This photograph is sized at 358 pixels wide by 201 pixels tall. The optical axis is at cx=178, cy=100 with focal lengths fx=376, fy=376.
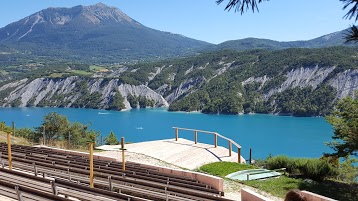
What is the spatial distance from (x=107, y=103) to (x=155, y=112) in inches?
776

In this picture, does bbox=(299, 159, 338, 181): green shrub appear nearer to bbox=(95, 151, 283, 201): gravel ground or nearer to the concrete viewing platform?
the concrete viewing platform

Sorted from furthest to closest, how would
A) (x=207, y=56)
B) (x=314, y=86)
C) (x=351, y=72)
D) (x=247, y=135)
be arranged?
(x=207, y=56), (x=314, y=86), (x=351, y=72), (x=247, y=135)

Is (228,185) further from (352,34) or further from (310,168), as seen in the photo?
(352,34)

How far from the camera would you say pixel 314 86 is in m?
112

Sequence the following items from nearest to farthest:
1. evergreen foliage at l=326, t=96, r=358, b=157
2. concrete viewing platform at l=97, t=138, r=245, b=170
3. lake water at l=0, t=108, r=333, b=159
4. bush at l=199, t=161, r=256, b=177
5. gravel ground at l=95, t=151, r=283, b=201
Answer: gravel ground at l=95, t=151, r=283, b=201 → bush at l=199, t=161, r=256, b=177 → evergreen foliage at l=326, t=96, r=358, b=157 → concrete viewing platform at l=97, t=138, r=245, b=170 → lake water at l=0, t=108, r=333, b=159

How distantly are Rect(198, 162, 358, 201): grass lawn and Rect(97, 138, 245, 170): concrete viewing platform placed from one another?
1.35m

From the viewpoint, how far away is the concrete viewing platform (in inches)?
558

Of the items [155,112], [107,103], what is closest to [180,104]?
[155,112]

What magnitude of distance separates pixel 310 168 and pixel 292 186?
235 cm

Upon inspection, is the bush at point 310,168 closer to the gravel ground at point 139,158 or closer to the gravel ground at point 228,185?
the gravel ground at point 228,185

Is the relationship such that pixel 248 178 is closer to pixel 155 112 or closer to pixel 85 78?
pixel 155 112

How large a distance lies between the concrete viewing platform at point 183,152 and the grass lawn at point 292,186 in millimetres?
1348

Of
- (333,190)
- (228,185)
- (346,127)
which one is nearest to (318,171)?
(333,190)

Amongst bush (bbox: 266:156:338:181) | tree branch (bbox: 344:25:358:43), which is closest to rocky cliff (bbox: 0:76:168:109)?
bush (bbox: 266:156:338:181)
